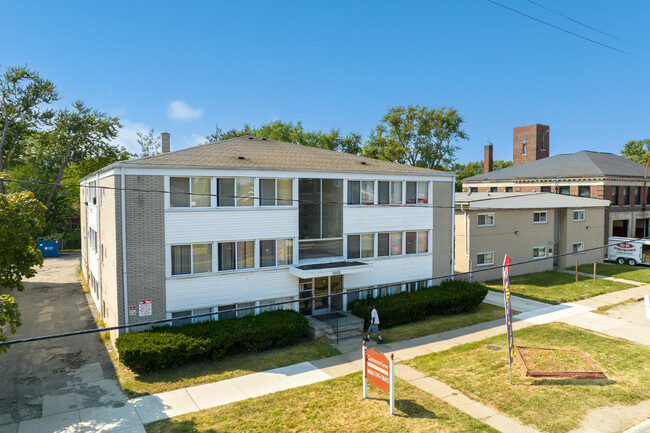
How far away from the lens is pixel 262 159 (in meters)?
20.1

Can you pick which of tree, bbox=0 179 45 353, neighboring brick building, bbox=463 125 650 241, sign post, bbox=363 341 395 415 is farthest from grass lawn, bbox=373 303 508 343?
neighboring brick building, bbox=463 125 650 241

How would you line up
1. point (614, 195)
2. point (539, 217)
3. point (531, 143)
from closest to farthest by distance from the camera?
point (539, 217) < point (614, 195) < point (531, 143)

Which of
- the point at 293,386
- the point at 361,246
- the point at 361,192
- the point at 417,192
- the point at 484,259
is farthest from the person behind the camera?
the point at 484,259

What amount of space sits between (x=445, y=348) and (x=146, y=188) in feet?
43.9

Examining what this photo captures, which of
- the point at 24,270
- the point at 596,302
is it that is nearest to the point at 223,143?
the point at 24,270

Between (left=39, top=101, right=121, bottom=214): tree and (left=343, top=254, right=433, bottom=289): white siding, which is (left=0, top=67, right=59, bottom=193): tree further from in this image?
(left=343, top=254, right=433, bottom=289): white siding

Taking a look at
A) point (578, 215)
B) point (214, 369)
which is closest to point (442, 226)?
point (214, 369)

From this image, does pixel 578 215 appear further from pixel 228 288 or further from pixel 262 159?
pixel 228 288

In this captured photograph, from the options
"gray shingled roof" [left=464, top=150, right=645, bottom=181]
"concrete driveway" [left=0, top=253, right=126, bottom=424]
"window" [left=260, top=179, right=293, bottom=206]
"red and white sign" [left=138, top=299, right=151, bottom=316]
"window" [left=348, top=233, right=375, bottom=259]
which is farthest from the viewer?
"gray shingled roof" [left=464, top=150, right=645, bottom=181]

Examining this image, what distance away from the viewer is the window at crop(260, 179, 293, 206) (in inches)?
755

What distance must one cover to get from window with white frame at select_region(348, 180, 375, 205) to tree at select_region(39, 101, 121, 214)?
140 ft

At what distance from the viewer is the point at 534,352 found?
16.7 meters

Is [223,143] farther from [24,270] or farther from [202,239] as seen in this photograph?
[24,270]

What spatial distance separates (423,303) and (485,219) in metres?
12.4
